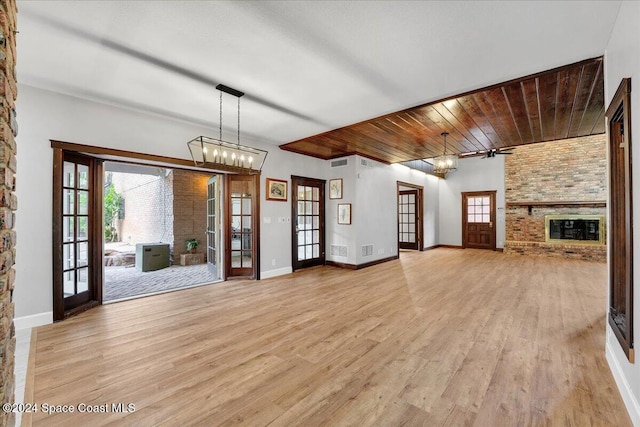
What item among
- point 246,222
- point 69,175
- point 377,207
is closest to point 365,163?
point 377,207

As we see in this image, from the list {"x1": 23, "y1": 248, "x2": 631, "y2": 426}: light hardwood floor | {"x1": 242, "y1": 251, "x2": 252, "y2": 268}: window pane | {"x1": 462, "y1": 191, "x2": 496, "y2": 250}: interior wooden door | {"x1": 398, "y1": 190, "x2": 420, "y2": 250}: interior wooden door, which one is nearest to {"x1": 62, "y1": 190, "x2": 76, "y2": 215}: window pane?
{"x1": 23, "y1": 248, "x2": 631, "y2": 426}: light hardwood floor

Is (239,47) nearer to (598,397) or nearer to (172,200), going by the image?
(598,397)

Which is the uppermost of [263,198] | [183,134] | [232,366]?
[183,134]

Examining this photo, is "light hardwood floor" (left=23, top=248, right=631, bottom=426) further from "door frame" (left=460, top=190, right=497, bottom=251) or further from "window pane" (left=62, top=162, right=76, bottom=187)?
"door frame" (left=460, top=190, right=497, bottom=251)

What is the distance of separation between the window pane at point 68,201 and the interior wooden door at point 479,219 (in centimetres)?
1035

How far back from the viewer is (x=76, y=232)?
3619 millimetres

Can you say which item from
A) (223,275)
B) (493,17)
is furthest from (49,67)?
(493,17)

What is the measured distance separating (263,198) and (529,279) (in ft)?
17.3

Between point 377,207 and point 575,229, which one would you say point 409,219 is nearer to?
point 377,207

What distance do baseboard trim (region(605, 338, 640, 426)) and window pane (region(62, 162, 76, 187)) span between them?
5.49 m

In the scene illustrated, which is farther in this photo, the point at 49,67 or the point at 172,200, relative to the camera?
the point at 172,200

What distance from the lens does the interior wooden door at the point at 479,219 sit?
30.2ft

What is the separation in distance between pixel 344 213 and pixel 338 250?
888mm

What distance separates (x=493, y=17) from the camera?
204 cm
